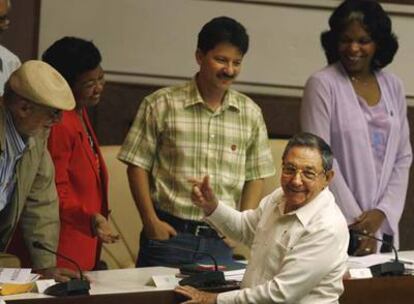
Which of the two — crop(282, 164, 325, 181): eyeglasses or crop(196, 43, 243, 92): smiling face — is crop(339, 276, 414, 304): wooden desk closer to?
crop(282, 164, 325, 181): eyeglasses

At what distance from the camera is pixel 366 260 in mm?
4766

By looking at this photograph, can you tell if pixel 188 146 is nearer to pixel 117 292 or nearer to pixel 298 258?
pixel 117 292

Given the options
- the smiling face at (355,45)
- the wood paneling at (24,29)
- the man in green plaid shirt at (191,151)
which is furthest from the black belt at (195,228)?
the wood paneling at (24,29)

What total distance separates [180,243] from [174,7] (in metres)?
1.98

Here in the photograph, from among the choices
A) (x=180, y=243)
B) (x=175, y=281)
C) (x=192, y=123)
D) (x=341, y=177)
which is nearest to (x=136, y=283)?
(x=175, y=281)

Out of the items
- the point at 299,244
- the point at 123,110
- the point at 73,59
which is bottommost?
the point at 299,244

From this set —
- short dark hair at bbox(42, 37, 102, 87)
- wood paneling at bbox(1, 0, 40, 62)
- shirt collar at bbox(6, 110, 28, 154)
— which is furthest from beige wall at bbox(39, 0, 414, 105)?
shirt collar at bbox(6, 110, 28, 154)

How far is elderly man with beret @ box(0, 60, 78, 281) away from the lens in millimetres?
→ 4164

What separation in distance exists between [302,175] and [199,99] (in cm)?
91

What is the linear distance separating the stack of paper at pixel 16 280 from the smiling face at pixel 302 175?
0.89m

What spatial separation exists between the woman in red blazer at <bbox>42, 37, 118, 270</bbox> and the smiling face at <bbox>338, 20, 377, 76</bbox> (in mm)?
1005

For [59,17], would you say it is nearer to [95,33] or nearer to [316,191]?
[95,33]

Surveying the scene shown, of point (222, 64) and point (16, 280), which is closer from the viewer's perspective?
point (16, 280)

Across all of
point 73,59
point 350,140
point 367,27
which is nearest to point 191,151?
point 73,59
